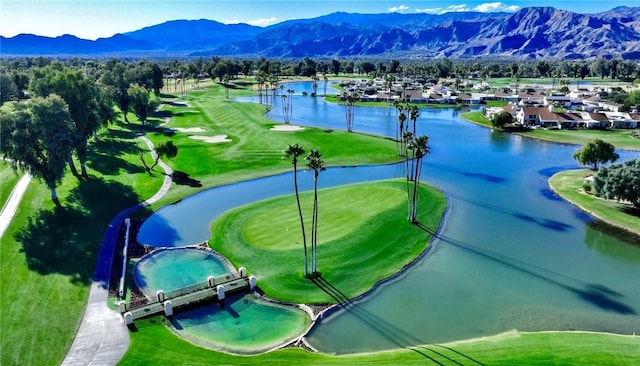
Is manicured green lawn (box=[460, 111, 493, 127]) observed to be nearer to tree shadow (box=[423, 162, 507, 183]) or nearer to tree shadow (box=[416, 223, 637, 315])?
tree shadow (box=[423, 162, 507, 183])

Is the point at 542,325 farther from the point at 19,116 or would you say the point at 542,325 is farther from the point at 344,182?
the point at 19,116

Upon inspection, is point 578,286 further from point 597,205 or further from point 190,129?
point 190,129

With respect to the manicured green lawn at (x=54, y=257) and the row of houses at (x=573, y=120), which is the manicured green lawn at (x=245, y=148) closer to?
the manicured green lawn at (x=54, y=257)

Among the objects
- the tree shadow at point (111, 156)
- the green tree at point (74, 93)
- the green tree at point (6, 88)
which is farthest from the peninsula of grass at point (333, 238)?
the green tree at point (6, 88)

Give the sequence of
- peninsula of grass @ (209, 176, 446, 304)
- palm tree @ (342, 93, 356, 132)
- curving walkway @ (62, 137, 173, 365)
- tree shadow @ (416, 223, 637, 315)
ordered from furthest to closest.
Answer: palm tree @ (342, 93, 356, 132), peninsula of grass @ (209, 176, 446, 304), tree shadow @ (416, 223, 637, 315), curving walkway @ (62, 137, 173, 365)

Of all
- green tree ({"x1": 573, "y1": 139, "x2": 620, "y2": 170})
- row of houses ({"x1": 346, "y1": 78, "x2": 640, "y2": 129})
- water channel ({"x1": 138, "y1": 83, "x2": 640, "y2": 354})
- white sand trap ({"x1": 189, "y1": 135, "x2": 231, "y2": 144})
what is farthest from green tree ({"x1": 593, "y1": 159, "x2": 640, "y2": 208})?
white sand trap ({"x1": 189, "y1": 135, "x2": 231, "y2": 144})

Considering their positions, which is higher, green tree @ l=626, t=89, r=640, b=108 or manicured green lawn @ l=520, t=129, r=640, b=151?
green tree @ l=626, t=89, r=640, b=108

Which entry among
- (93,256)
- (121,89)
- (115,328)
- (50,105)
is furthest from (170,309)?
(121,89)

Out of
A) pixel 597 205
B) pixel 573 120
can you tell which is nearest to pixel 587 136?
pixel 573 120
